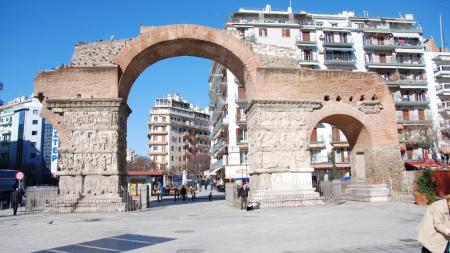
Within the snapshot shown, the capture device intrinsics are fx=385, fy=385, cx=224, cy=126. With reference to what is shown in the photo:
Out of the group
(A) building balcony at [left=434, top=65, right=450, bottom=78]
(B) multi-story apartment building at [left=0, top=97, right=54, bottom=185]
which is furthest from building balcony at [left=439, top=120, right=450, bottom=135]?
(B) multi-story apartment building at [left=0, top=97, right=54, bottom=185]

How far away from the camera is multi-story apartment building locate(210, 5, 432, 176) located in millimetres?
47281

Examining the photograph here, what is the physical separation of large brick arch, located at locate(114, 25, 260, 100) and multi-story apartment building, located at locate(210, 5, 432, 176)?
81.8 feet

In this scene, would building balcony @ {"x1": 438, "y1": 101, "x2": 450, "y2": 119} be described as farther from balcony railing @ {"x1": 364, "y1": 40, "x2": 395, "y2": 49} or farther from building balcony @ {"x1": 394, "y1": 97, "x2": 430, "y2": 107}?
balcony railing @ {"x1": 364, "y1": 40, "x2": 395, "y2": 49}

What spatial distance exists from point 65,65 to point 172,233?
37.7 feet

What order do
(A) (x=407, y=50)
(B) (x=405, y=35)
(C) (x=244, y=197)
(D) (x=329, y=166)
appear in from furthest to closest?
(B) (x=405, y=35) → (A) (x=407, y=50) → (D) (x=329, y=166) → (C) (x=244, y=197)

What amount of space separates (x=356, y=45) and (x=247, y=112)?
35075mm

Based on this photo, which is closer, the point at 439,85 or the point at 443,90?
the point at 443,90

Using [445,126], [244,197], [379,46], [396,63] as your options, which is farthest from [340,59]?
[244,197]

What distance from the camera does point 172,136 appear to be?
8600 centimetres

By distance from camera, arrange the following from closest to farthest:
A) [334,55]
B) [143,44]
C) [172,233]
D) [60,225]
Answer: [172,233] → [60,225] → [143,44] → [334,55]

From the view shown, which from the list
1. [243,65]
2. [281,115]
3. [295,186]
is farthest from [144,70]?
[295,186]

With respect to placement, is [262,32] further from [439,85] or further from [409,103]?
[439,85]

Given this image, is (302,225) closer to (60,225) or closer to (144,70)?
(60,225)

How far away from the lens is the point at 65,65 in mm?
18141
